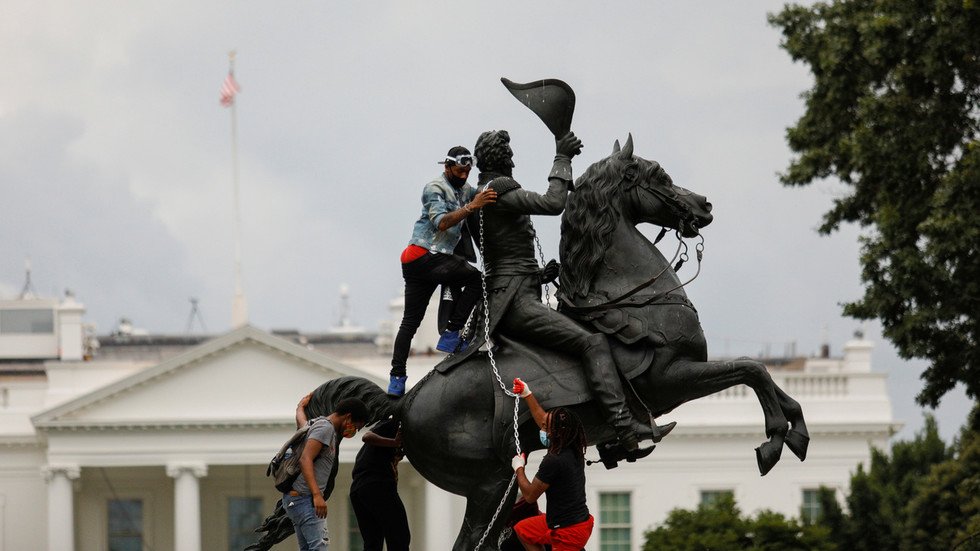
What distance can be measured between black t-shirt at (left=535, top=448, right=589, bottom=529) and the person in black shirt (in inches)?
39.1

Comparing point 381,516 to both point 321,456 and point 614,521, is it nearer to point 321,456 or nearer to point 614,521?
point 321,456

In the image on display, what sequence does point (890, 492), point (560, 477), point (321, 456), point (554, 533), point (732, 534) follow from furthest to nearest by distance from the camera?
point (890, 492) < point (732, 534) < point (321, 456) < point (554, 533) < point (560, 477)

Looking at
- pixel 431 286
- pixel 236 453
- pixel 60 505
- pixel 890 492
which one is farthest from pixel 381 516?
pixel 60 505

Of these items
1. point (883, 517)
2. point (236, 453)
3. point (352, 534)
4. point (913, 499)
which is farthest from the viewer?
point (352, 534)

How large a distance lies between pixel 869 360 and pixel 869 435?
11.1 ft

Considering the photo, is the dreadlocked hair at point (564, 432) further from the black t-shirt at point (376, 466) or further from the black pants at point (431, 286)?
the black t-shirt at point (376, 466)

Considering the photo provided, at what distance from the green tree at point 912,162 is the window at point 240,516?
3861cm

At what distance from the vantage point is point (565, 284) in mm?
10898

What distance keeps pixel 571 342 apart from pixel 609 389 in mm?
330

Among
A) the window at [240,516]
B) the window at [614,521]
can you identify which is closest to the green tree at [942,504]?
the window at [614,521]

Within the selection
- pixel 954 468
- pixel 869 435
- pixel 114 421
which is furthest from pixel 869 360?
pixel 954 468

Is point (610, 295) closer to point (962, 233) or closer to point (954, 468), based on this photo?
point (962, 233)

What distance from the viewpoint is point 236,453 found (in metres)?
59.8

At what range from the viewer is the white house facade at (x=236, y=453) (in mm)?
58938
